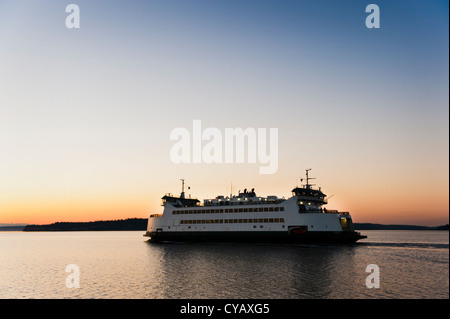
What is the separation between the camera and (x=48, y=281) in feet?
104

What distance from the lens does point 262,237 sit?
190 feet

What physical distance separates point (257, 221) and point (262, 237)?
3.08 meters

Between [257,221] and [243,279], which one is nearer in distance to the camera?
[243,279]

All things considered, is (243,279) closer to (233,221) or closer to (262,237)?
(262,237)

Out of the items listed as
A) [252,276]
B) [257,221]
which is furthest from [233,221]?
[252,276]

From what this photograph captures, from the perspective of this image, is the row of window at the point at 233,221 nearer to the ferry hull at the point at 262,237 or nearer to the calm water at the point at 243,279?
the ferry hull at the point at 262,237

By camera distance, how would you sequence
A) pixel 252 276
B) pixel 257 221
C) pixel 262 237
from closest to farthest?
pixel 252 276 < pixel 262 237 < pixel 257 221

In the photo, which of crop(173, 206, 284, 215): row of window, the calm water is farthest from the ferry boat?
Result: the calm water

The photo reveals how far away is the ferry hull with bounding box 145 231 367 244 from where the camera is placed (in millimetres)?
54094

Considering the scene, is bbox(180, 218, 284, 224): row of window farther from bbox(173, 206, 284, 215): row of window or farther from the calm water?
the calm water
